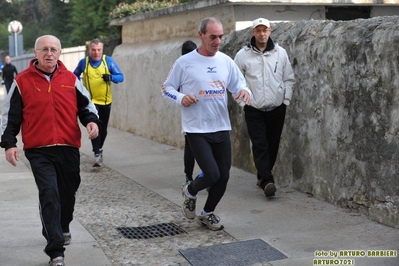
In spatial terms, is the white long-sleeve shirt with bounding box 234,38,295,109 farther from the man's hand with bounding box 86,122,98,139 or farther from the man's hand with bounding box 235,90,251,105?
the man's hand with bounding box 86,122,98,139

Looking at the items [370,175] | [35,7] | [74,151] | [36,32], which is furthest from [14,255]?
[35,7]

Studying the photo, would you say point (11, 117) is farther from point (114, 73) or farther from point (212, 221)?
point (114, 73)

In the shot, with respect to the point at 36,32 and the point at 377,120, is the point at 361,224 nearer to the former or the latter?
the point at 377,120

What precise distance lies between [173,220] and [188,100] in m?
1.39

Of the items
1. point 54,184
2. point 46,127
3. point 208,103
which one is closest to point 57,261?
point 54,184

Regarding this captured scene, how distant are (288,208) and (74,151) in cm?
243

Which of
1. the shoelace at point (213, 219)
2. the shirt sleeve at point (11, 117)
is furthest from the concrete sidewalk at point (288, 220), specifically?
the shirt sleeve at point (11, 117)

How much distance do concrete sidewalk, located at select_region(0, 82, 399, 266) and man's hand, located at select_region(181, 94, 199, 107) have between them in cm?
115

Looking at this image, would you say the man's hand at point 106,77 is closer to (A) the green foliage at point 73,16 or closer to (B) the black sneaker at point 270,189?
(B) the black sneaker at point 270,189

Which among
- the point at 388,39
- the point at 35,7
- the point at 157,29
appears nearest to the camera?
the point at 388,39

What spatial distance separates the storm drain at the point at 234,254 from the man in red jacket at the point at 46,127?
103 cm

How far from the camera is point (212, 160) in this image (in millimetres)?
6246

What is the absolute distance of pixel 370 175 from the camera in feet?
21.6

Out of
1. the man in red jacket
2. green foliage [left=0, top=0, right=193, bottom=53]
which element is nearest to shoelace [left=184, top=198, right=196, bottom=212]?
the man in red jacket
